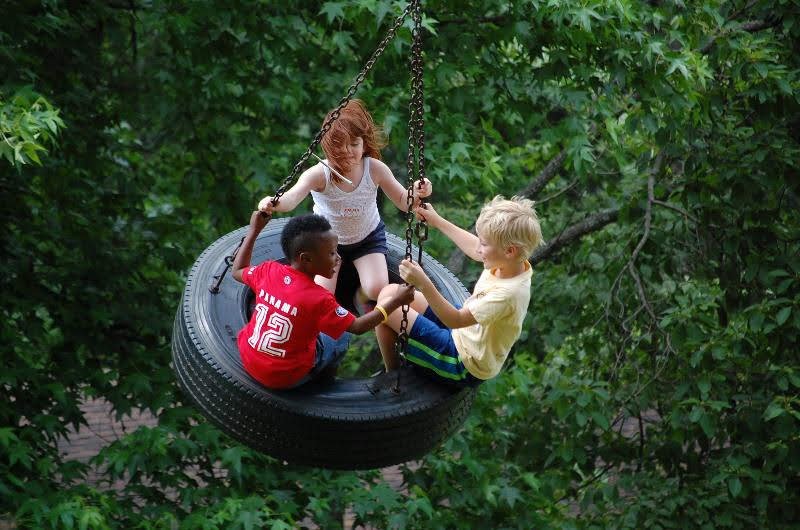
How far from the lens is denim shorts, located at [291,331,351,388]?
3.59m

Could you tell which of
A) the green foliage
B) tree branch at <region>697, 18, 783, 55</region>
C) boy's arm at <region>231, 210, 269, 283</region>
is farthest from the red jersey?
tree branch at <region>697, 18, 783, 55</region>

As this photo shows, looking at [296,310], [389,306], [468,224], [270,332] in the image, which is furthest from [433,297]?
[468,224]

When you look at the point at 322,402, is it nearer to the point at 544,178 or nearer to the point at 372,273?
the point at 372,273

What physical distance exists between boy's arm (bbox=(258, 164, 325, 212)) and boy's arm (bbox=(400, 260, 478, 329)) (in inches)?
19.6

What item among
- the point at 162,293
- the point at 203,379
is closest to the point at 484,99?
the point at 162,293

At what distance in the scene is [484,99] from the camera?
6.04 meters

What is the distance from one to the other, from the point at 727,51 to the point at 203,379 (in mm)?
3444

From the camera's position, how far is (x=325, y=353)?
3.62 meters

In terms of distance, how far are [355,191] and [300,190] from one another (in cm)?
27

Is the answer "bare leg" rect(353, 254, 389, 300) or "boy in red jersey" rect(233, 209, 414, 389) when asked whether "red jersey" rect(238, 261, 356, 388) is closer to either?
"boy in red jersey" rect(233, 209, 414, 389)

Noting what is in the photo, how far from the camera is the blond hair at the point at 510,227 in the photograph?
327 centimetres

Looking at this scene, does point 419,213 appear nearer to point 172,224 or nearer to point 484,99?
point 484,99

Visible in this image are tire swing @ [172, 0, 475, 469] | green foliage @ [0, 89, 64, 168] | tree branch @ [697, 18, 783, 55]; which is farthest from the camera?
tree branch @ [697, 18, 783, 55]

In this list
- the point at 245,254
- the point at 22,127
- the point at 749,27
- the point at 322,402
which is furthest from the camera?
the point at 749,27
